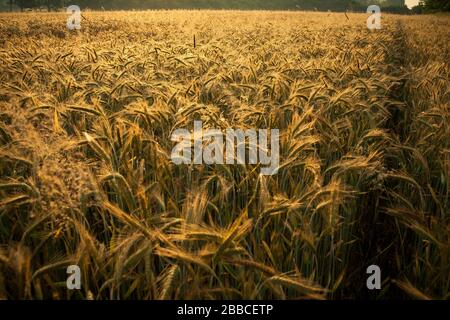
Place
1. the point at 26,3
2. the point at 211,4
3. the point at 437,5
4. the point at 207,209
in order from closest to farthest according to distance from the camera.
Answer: the point at 207,209 → the point at 437,5 → the point at 26,3 → the point at 211,4

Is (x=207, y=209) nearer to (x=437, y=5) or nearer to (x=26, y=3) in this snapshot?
(x=437, y=5)

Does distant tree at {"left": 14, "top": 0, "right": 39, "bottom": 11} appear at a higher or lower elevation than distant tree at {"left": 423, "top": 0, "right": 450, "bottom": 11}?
higher

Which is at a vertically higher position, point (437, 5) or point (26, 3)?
point (26, 3)

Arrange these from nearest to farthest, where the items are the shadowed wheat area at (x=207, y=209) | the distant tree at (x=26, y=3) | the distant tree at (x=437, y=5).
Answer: the shadowed wheat area at (x=207, y=209)
the distant tree at (x=437, y=5)
the distant tree at (x=26, y=3)

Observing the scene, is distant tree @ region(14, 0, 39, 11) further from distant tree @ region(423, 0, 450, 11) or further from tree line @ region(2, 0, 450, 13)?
distant tree @ region(423, 0, 450, 11)

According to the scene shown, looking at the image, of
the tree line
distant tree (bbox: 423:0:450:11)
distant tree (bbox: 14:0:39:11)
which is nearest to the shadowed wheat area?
the tree line

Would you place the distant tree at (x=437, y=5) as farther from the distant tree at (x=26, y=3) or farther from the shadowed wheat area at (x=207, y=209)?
the distant tree at (x=26, y=3)

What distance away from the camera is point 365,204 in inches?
101

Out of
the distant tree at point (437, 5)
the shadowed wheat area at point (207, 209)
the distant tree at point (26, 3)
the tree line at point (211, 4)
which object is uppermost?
the tree line at point (211, 4)

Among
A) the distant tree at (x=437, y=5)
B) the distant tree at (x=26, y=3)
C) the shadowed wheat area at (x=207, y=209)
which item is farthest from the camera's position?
→ the distant tree at (x=26, y=3)

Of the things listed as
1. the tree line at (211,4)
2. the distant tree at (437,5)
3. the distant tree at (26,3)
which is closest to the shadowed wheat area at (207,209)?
the tree line at (211,4)

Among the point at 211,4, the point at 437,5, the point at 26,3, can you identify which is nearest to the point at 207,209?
the point at 437,5
